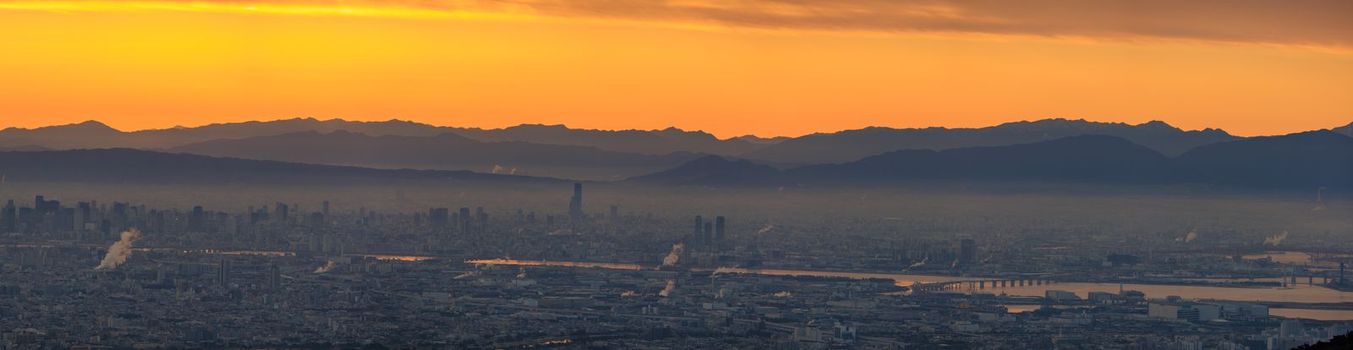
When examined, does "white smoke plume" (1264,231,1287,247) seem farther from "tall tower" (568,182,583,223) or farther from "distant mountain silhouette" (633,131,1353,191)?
"distant mountain silhouette" (633,131,1353,191)

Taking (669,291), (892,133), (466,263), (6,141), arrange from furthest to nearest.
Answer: (892,133), (6,141), (466,263), (669,291)

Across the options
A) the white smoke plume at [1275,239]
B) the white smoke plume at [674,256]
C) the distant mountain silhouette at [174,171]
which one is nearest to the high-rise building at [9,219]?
the white smoke plume at [674,256]

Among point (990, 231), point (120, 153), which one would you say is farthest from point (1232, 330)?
point (120, 153)

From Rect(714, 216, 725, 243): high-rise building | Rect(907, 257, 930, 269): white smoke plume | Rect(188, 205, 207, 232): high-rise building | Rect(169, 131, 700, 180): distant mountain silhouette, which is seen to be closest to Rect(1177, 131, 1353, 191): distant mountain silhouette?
Rect(169, 131, 700, 180): distant mountain silhouette

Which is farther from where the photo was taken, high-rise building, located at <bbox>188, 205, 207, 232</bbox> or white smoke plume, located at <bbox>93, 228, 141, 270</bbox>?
high-rise building, located at <bbox>188, 205, 207, 232</bbox>

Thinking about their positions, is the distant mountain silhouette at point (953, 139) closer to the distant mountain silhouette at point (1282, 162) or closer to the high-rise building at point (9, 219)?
the distant mountain silhouette at point (1282, 162)

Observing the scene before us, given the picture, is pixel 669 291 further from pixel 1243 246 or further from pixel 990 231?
pixel 990 231

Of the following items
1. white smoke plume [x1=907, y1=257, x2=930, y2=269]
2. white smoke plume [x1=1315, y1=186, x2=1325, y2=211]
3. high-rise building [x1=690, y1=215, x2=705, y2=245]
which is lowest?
white smoke plume [x1=907, y1=257, x2=930, y2=269]
